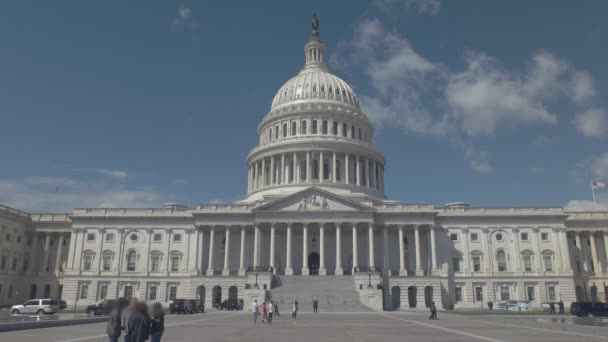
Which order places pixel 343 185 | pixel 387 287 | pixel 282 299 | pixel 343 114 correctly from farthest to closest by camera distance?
1. pixel 343 114
2. pixel 343 185
3. pixel 387 287
4. pixel 282 299

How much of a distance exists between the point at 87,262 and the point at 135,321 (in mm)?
76013

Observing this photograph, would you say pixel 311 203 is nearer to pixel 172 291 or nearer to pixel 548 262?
pixel 172 291

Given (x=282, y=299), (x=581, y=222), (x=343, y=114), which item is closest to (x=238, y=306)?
(x=282, y=299)

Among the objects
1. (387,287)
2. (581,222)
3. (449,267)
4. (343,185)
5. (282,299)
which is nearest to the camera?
(282,299)

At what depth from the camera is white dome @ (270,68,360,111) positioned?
9950 centimetres

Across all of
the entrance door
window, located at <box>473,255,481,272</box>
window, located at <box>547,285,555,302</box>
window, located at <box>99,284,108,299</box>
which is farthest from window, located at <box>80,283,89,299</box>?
window, located at <box>547,285,555,302</box>

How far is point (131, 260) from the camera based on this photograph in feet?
263

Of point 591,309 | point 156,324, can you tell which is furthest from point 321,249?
point 156,324

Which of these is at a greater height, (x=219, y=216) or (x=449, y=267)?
(x=219, y=216)

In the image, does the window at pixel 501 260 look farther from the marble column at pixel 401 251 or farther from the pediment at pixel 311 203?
the pediment at pixel 311 203

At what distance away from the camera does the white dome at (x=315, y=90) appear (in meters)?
99.5

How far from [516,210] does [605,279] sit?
18.6 metres

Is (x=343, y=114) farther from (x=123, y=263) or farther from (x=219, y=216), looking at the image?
(x=123, y=263)

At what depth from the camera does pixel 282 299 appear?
6166 cm
